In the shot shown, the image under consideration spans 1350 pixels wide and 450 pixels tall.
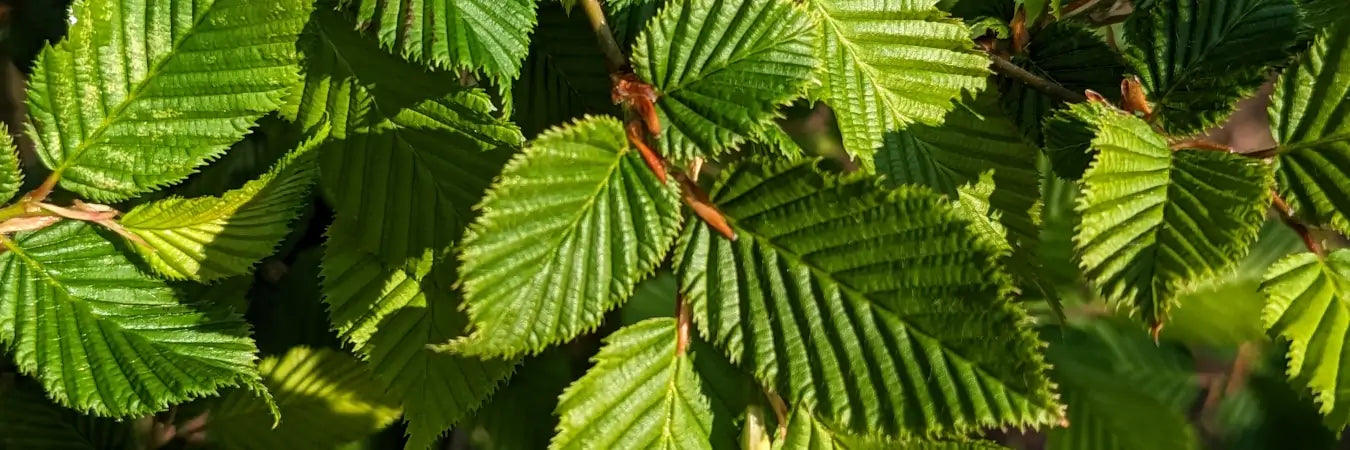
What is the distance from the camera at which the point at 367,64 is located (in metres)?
0.63

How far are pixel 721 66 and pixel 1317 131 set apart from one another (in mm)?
367

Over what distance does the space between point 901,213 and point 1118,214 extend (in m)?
0.13

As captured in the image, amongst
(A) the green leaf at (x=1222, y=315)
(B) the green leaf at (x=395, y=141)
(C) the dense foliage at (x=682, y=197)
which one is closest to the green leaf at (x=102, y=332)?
(C) the dense foliage at (x=682, y=197)

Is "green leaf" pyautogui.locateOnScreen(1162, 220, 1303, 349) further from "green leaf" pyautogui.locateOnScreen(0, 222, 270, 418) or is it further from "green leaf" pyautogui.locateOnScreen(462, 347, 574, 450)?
"green leaf" pyautogui.locateOnScreen(0, 222, 270, 418)

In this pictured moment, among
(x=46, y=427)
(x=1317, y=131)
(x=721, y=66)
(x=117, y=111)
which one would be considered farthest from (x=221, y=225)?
(x=1317, y=131)

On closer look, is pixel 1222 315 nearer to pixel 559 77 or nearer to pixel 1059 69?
pixel 1059 69

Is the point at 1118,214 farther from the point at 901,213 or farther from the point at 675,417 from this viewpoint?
the point at 675,417

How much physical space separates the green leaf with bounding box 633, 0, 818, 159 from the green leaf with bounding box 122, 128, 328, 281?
23cm

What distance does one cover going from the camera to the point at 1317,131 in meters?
0.55

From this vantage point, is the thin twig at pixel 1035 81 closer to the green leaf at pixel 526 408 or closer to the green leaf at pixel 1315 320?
the green leaf at pixel 1315 320

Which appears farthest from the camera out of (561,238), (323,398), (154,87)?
(323,398)

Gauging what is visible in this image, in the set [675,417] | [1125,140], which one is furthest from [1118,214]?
[675,417]

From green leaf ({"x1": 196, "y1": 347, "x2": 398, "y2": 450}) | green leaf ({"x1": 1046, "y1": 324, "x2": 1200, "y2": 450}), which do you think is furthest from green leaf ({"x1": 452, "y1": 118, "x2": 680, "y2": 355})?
green leaf ({"x1": 1046, "y1": 324, "x2": 1200, "y2": 450})

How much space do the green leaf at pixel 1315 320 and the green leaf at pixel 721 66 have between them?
330 mm
